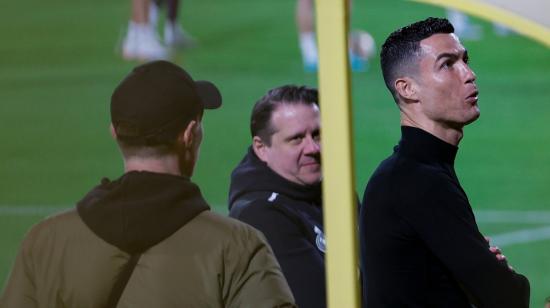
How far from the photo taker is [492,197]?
8.60m

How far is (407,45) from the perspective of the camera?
129 inches

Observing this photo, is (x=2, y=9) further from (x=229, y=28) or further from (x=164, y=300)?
(x=229, y=28)

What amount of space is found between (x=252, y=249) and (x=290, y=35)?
178 inches

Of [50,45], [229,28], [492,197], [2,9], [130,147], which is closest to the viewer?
[130,147]

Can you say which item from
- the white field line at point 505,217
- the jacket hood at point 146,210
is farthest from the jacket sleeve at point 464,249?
the white field line at point 505,217

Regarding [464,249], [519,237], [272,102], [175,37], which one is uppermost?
[175,37]

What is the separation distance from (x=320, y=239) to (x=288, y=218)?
10 centimetres

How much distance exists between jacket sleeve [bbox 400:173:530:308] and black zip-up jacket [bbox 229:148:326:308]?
0.30 m

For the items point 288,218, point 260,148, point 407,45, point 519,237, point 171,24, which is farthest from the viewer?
point 519,237

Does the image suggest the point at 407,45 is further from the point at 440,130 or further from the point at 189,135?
the point at 189,135

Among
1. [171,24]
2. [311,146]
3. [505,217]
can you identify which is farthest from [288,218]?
[505,217]

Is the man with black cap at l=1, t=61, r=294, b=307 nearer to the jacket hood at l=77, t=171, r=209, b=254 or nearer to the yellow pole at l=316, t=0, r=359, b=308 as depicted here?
the jacket hood at l=77, t=171, r=209, b=254

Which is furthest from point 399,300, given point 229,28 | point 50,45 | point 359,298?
point 229,28

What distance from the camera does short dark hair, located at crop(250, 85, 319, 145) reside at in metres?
3.44
